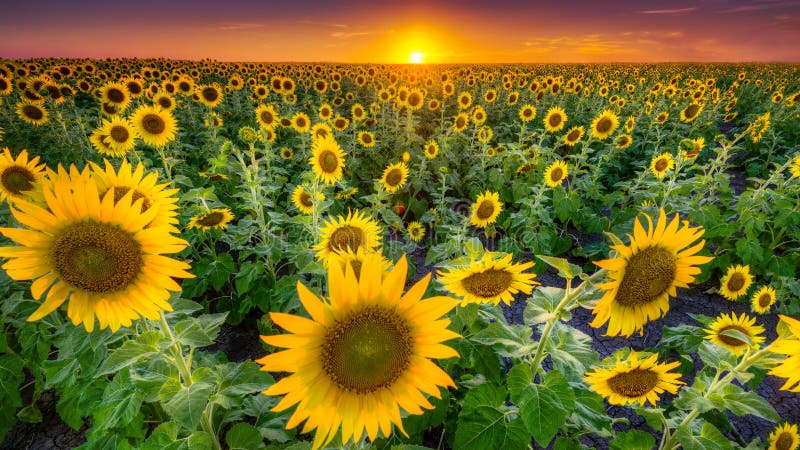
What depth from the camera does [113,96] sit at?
744cm

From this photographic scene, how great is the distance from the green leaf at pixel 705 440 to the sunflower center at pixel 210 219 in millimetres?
4048

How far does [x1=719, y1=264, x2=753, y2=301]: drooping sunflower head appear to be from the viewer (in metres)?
4.28

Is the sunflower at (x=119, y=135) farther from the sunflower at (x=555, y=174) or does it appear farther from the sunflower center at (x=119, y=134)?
the sunflower at (x=555, y=174)

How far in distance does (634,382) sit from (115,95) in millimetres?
9904

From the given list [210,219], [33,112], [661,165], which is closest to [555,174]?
[661,165]

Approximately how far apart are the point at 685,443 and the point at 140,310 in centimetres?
279

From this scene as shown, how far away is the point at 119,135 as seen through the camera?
4906 millimetres

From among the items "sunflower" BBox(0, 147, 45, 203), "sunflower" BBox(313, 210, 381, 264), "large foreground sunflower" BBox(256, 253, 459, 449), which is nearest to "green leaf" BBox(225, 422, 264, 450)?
"large foreground sunflower" BBox(256, 253, 459, 449)

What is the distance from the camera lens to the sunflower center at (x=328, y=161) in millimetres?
4250

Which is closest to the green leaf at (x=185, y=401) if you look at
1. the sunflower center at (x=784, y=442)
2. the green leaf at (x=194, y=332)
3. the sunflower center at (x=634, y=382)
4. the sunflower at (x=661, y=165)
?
the green leaf at (x=194, y=332)

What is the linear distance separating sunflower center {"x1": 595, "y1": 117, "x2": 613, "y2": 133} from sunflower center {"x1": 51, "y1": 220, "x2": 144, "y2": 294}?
24.9 feet

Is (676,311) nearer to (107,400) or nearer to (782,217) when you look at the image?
(782,217)

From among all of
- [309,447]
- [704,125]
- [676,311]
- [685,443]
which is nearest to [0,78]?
[309,447]

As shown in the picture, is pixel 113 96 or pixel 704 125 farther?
pixel 704 125
